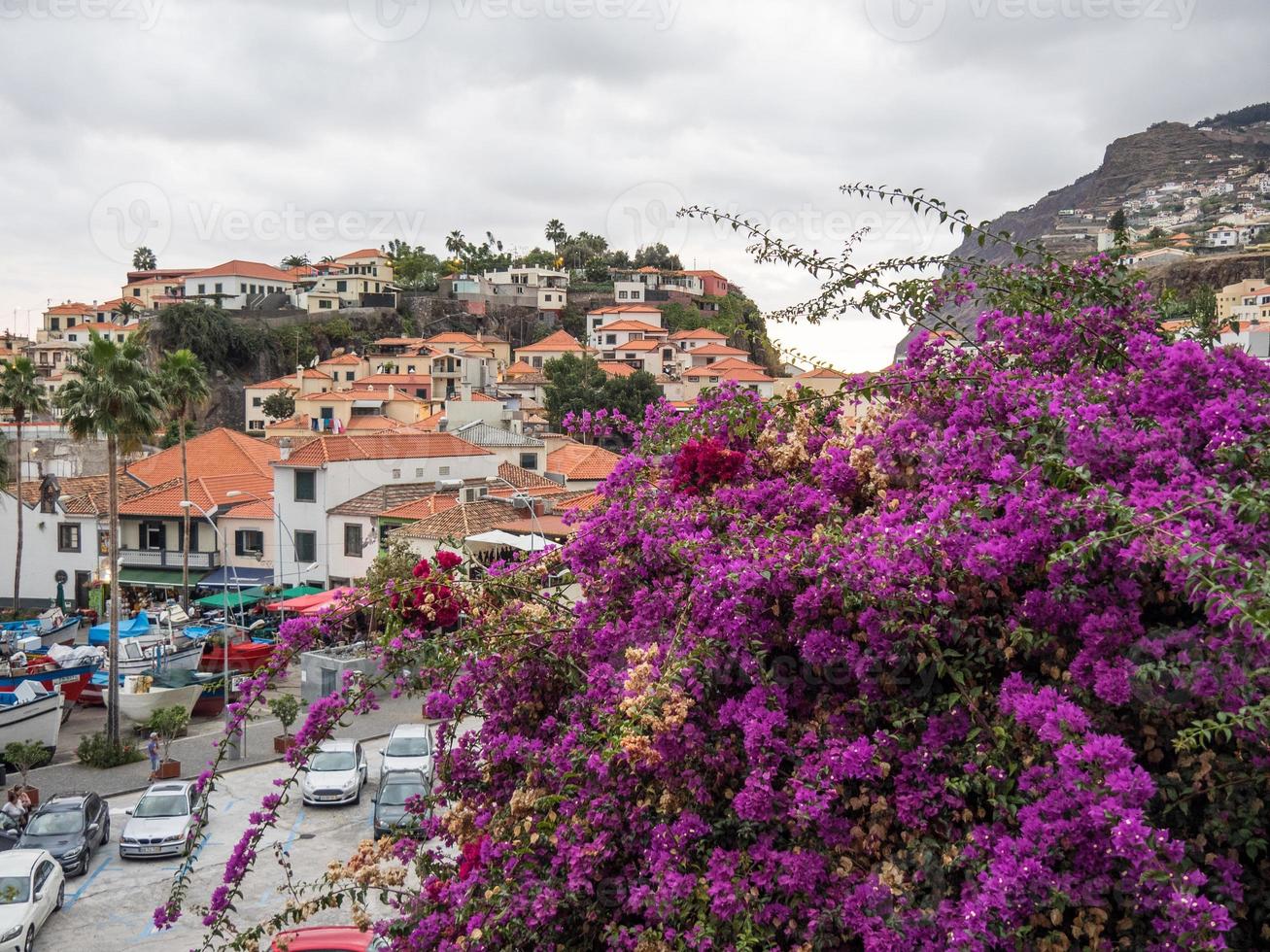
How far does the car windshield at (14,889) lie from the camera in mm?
14273

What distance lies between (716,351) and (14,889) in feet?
291

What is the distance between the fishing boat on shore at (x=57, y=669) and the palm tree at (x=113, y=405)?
451 cm

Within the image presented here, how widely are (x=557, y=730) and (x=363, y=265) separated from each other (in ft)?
430

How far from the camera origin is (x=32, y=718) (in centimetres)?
2505

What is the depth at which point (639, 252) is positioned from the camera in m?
147

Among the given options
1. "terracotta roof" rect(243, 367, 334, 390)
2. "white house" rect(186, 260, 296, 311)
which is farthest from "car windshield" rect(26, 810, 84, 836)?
"white house" rect(186, 260, 296, 311)

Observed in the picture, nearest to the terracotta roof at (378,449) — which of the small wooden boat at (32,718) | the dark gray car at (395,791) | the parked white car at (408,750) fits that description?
the small wooden boat at (32,718)

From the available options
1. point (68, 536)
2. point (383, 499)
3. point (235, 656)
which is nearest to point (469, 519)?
point (235, 656)

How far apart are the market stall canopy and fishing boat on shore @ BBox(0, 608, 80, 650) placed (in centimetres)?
492

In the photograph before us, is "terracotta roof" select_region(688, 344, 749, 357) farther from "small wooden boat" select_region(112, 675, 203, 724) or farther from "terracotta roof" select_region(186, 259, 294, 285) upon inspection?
"small wooden boat" select_region(112, 675, 203, 724)

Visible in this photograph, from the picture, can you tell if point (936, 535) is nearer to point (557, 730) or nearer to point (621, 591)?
point (621, 591)

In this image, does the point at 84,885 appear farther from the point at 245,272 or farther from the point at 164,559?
the point at 245,272

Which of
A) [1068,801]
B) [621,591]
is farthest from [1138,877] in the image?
[621,591]

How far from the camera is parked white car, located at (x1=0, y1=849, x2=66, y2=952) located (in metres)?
14.1
